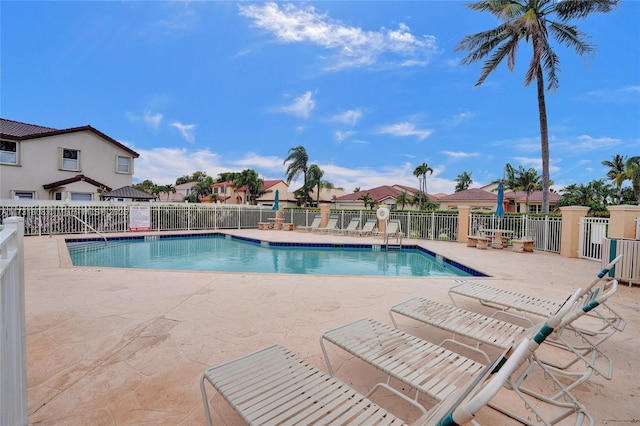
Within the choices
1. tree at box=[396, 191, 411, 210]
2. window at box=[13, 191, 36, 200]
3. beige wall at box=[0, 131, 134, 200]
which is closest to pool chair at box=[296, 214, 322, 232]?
beige wall at box=[0, 131, 134, 200]

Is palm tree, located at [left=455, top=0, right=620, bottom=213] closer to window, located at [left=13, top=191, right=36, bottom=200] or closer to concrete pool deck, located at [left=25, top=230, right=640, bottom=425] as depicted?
concrete pool deck, located at [left=25, top=230, right=640, bottom=425]

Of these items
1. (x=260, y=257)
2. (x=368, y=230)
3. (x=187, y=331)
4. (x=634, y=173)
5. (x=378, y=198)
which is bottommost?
(x=260, y=257)

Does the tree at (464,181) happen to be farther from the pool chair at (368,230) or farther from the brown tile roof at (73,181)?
the brown tile roof at (73,181)

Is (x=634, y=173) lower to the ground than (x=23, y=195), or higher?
higher

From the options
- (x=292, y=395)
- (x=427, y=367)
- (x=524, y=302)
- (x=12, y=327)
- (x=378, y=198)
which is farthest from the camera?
(x=378, y=198)

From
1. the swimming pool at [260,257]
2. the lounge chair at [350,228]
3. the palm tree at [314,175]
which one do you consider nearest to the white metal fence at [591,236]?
the swimming pool at [260,257]

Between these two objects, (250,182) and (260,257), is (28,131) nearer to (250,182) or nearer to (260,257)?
(260,257)

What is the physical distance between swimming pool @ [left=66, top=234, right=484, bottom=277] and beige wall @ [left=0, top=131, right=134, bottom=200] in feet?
28.6

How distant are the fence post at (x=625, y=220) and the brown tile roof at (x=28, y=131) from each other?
25.1 m

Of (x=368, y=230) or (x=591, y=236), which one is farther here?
(x=368, y=230)

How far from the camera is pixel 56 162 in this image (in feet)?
61.1

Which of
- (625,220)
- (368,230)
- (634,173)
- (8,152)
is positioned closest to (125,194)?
(8,152)

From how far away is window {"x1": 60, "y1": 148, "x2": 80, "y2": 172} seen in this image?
18859mm

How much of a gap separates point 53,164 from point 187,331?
21288 mm
